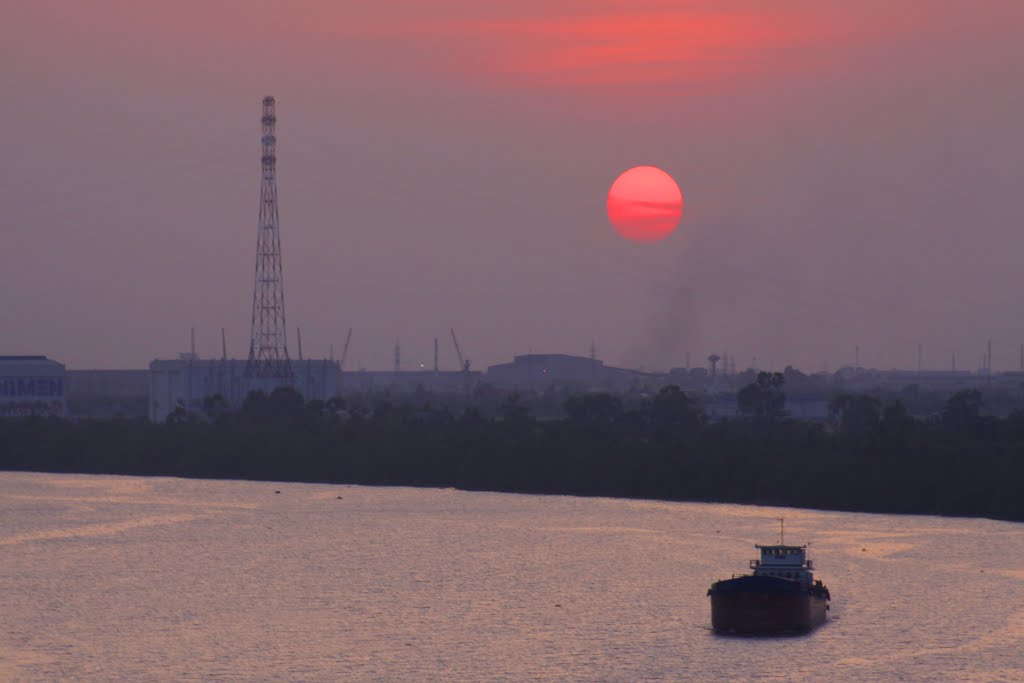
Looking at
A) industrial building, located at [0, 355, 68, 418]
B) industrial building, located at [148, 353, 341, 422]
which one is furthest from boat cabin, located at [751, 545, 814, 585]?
industrial building, located at [0, 355, 68, 418]

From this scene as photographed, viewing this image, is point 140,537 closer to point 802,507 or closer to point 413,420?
point 802,507

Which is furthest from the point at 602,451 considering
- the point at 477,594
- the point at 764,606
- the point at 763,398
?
the point at 764,606

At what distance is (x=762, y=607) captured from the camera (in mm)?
46125

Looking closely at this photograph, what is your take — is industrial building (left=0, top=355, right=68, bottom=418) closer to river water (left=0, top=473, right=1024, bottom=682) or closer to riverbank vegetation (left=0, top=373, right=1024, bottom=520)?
riverbank vegetation (left=0, top=373, right=1024, bottom=520)

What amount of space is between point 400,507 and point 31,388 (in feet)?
294

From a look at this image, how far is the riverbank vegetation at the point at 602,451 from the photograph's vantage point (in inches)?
3342

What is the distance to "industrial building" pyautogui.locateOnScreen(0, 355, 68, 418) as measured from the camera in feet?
534

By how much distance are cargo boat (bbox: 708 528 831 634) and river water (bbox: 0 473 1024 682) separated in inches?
23.1

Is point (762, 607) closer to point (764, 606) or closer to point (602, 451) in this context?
point (764, 606)

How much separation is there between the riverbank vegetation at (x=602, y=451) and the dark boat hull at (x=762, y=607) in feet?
112

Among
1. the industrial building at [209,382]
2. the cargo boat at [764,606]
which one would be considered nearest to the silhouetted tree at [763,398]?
the industrial building at [209,382]

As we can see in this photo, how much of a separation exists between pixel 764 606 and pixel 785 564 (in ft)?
13.3

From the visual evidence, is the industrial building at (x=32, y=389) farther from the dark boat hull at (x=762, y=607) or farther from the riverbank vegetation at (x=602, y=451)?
the dark boat hull at (x=762, y=607)

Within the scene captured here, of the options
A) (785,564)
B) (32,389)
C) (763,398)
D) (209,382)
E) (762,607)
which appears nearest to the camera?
(762,607)
